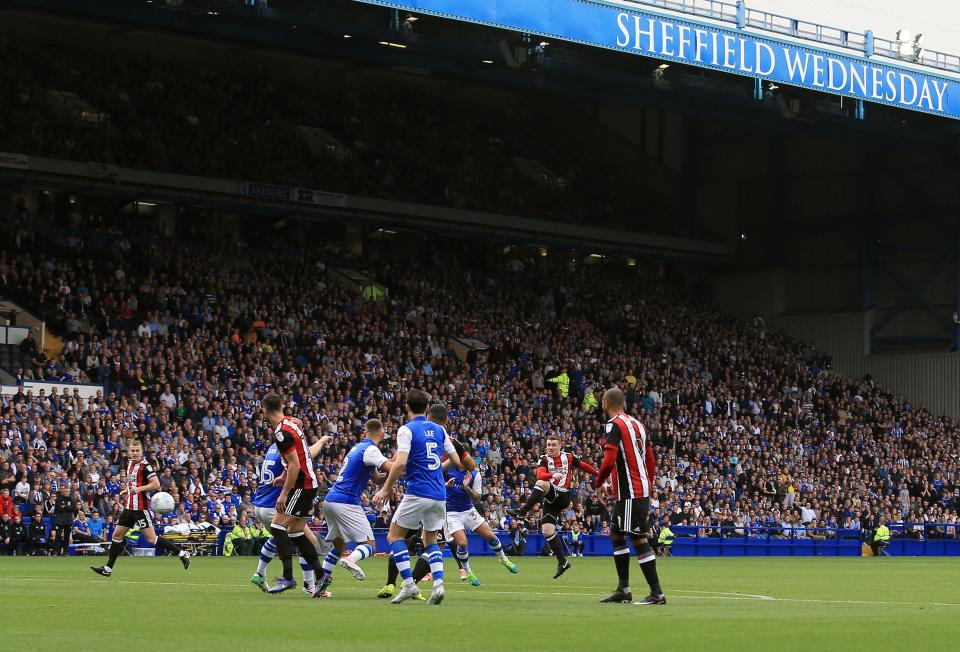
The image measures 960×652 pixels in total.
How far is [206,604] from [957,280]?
49185 millimetres

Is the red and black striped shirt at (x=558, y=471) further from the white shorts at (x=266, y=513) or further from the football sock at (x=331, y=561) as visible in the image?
the white shorts at (x=266, y=513)

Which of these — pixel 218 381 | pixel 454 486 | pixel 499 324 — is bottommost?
pixel 454 486

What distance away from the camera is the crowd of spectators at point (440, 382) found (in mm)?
37000

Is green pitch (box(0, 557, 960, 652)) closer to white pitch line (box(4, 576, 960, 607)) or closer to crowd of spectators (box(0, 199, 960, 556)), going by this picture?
white pitch line (box(4, 576, 960, 607))

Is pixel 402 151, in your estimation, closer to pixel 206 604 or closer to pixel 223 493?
pixel 223 493

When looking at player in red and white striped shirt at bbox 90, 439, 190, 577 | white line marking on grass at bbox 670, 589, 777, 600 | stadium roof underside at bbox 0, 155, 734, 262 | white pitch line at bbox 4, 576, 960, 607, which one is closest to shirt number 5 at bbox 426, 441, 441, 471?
white pitch line at bbox 4, 576, 960, 607

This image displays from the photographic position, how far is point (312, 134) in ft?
182

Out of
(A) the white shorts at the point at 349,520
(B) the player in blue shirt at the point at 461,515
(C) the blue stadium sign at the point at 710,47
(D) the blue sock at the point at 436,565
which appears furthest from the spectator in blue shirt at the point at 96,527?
(D) the blue sock at the point at 436,565

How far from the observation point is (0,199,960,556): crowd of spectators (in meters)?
37.0

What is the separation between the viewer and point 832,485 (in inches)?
2028

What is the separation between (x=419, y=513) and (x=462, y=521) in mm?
5831

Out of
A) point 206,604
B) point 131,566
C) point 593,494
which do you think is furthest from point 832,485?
point 206,604

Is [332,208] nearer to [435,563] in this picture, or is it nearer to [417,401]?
[417,401]

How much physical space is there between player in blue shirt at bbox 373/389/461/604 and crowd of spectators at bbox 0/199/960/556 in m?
18.6
